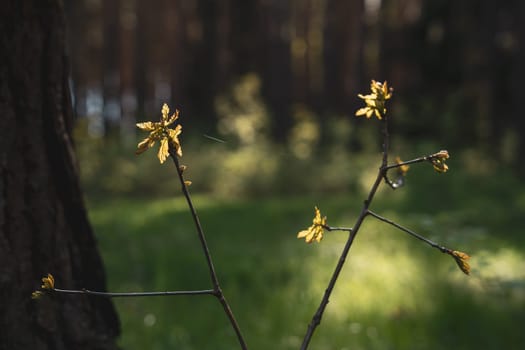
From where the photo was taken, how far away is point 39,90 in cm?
186

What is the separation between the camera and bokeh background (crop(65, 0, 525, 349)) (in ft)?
10.7

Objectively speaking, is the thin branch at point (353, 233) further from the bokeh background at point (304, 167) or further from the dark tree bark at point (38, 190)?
the bokeh background at point (304, 167)

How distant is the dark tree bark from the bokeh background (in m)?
0.87

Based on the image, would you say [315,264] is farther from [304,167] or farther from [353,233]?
[304,167]

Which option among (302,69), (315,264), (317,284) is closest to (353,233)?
(317,284)

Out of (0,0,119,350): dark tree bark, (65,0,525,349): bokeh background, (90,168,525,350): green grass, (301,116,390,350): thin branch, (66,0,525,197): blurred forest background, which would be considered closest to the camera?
(301,116,390,350): thin branch

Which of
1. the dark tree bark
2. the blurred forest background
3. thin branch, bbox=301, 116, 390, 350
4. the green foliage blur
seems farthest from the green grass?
the blurred forest background

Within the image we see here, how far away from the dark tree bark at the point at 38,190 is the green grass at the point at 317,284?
2.84 ft

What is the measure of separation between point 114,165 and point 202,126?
5686mm

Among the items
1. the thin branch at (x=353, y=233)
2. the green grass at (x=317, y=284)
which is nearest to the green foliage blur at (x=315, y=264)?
the green grass at (x=317, y=284)

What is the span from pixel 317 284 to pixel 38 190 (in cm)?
215

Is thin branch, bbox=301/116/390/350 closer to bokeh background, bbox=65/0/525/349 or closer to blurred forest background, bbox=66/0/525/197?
bokeh background, bbox=65/0/525/349

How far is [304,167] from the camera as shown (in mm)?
9641

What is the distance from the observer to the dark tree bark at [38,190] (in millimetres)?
1785
